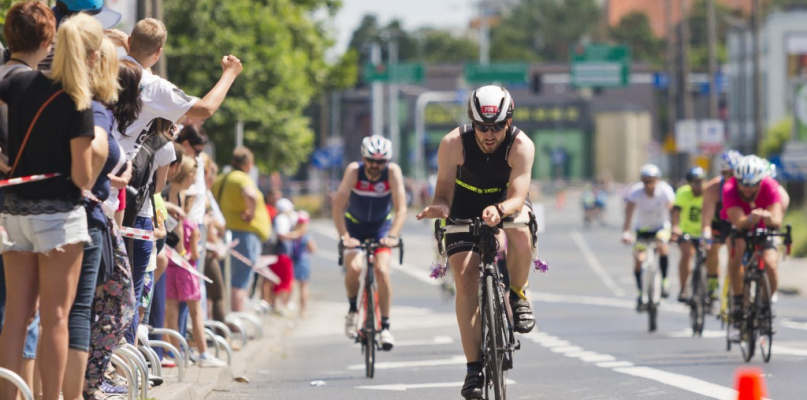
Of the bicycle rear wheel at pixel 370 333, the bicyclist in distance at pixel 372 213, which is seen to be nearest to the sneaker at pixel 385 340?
the bicyclist in distance at pixel 372 213

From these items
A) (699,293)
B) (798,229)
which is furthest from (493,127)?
(798,229)

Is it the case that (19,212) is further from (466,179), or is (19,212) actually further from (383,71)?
(383,71)

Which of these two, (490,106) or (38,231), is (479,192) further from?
(38,231)

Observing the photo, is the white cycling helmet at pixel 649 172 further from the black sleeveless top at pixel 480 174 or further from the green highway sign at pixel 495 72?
the green highway sign at pixel 495 72

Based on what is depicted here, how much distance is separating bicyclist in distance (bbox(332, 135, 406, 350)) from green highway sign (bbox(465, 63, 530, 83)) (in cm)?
5135

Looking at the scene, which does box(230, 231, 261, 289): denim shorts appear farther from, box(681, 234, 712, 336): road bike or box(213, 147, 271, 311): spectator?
box(681, 234, 712, 336): road bike

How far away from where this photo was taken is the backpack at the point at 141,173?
9.23 meters

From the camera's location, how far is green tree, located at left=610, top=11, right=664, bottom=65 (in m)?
141

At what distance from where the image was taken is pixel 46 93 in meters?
7.15

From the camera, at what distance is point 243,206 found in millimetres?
16375

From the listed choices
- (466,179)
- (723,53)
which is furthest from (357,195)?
(723,53)

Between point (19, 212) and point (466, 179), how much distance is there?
294cm

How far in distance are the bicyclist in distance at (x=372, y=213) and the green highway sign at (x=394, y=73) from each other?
4782cm

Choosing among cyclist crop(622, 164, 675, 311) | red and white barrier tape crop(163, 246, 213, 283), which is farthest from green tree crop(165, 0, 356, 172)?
red and white barrier tape crop(163, 246, 213, 283)
